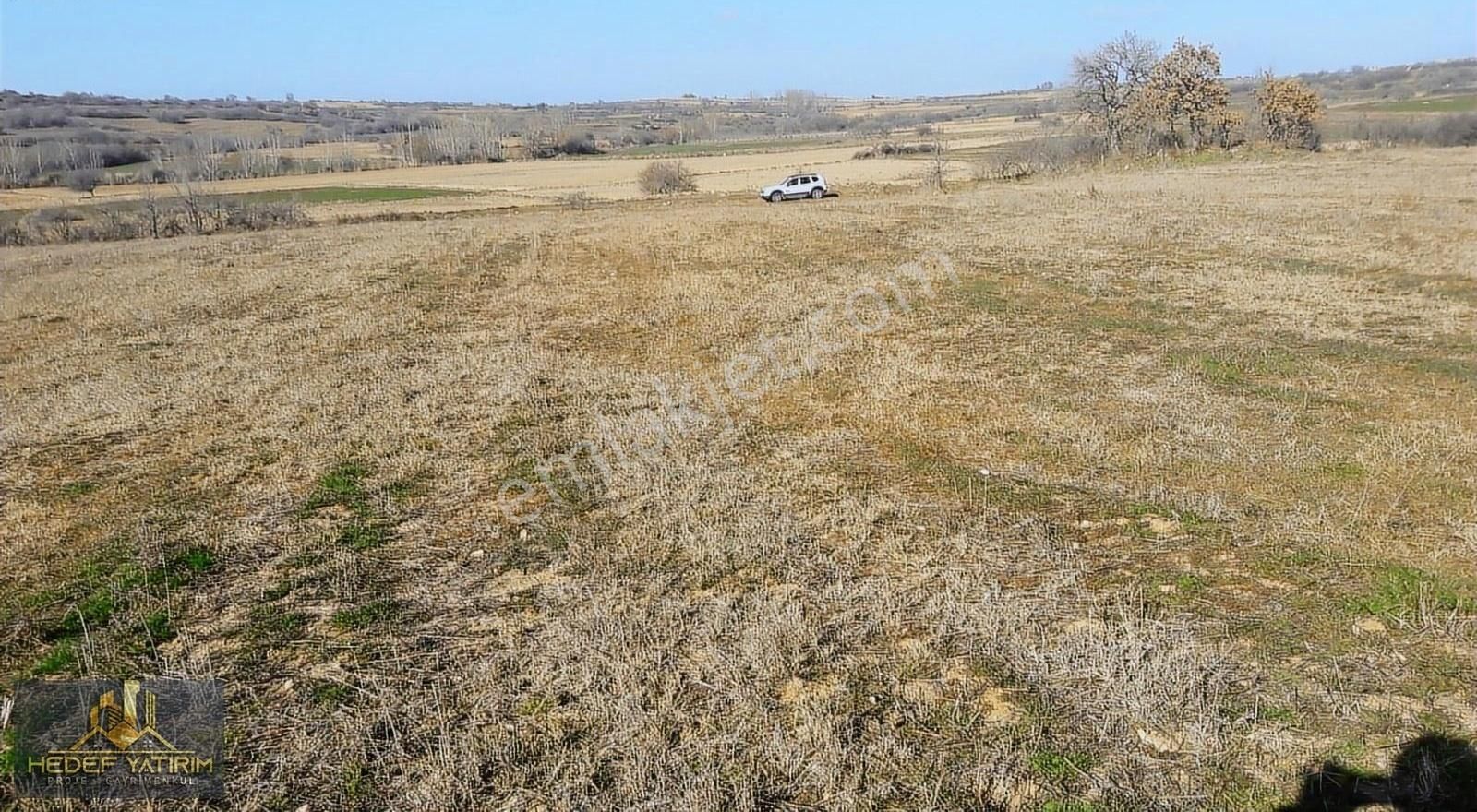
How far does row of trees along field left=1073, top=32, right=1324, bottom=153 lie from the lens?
45.1 m

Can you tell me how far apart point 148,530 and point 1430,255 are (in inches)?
904

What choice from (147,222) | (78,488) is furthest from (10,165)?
(78,488)

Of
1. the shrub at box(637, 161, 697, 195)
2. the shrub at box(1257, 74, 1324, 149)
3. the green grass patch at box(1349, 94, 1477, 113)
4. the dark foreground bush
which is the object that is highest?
the green grass patch at box(1349, 94, 1477, 113)

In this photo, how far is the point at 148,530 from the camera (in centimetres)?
699

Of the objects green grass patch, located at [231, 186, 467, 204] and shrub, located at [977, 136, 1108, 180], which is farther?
green grass patch, located at [231, 186, 467, 204]

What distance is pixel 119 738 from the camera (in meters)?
4.61

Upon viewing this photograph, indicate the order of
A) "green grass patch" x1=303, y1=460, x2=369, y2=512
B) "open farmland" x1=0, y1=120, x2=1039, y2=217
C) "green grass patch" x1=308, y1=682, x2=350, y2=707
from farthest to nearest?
"open farmland" x1=0, y1=120, x2=1039, y2=217 < "green grass patch" x1=303, y1=460, x2=369, y2=512 < "green grass patch" x1=308, y1=682, x2=350, y2=707

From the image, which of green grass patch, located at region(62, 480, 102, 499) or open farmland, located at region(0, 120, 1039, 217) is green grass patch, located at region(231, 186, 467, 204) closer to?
open farmland, located at region(0, 120, 1039, 217)

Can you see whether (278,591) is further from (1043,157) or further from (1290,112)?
(1290,112)

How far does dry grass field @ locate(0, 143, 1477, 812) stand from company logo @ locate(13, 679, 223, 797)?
0.20 m

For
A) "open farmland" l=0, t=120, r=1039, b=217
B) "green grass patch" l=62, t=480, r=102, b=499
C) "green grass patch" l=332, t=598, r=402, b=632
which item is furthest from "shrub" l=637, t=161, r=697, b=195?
"green grass patch" l=332, t=598, r=402, b=632

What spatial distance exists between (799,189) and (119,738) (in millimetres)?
36081

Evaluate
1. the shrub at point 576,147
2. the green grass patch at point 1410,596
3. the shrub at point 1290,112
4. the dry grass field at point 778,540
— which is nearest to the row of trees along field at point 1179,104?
the shrub at point 1290,112

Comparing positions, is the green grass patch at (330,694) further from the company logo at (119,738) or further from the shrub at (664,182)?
the shrub at (664,182)
